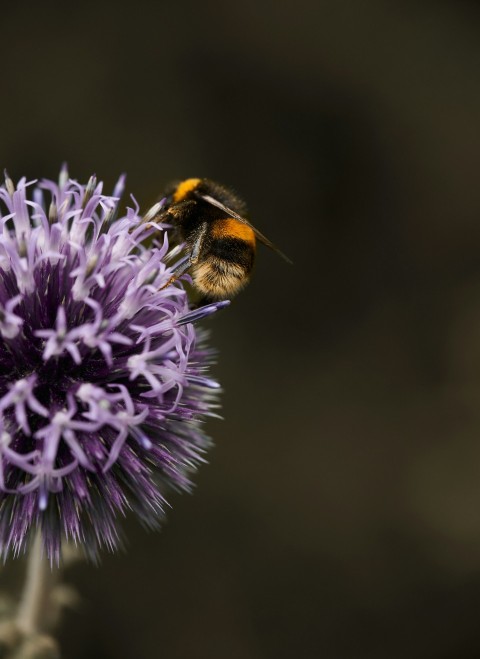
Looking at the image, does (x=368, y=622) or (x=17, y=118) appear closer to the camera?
(x=368, y=622)

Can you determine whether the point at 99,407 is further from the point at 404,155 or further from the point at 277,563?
the point at 404,155

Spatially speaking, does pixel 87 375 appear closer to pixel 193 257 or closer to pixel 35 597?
pixel 193 257

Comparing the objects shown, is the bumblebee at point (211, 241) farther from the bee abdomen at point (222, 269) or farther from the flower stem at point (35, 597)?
the flower stem at point (35, 597)

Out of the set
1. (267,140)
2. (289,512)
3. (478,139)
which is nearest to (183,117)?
(267,140)

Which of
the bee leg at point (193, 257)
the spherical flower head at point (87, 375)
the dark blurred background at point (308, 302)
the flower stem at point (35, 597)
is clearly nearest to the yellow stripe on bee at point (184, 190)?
the bee leg at point (193, 257)

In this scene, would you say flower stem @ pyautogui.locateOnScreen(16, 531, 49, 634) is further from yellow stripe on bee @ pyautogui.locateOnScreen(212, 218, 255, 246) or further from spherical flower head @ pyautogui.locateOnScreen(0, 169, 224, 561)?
yellow stripe on bee @ pyautogui.locateOnScreen(212, 218, 255, 246)

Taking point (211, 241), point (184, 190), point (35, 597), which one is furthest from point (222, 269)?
point (35, 597)

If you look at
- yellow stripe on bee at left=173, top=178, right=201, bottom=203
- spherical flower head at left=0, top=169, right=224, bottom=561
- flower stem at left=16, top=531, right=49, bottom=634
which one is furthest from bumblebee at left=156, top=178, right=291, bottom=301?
flower stem at left=16, top=531, right=49, bottom=634
